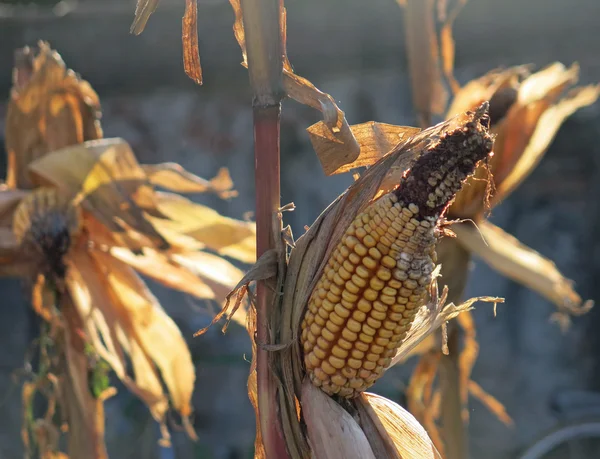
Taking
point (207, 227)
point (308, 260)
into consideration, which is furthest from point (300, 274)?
point (207, 227)

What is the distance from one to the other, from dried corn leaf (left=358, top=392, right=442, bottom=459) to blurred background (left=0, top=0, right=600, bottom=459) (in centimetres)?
170

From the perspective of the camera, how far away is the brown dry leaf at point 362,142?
0.62 m

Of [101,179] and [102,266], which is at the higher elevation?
[101,179]

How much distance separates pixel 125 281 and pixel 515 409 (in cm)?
167

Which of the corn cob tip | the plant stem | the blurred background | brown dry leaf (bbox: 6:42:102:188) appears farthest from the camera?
the blurred background

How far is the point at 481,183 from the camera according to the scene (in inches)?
45.4

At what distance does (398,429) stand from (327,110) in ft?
0.93

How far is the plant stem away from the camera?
1.98ft

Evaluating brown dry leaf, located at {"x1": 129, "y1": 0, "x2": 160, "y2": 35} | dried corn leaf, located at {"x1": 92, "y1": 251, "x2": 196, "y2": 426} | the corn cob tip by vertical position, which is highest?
brown dry leaf, located at {"x1": 129, "y1": 0, "x2": 160, "y2": 35}

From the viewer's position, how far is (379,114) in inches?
91.5

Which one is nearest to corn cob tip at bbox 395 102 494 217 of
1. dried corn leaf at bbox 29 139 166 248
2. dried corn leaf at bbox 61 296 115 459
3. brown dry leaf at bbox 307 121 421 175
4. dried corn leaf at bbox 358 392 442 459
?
brown dry leaf at bbox 307 121 421 175

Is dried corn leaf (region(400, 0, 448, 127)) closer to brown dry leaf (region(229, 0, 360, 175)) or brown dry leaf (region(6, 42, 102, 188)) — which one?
brown dry leaf (region(6, 42, 102, 188))

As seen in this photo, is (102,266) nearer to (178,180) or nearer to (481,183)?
(178,180)

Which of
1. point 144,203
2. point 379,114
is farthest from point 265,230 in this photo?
point 379,114
